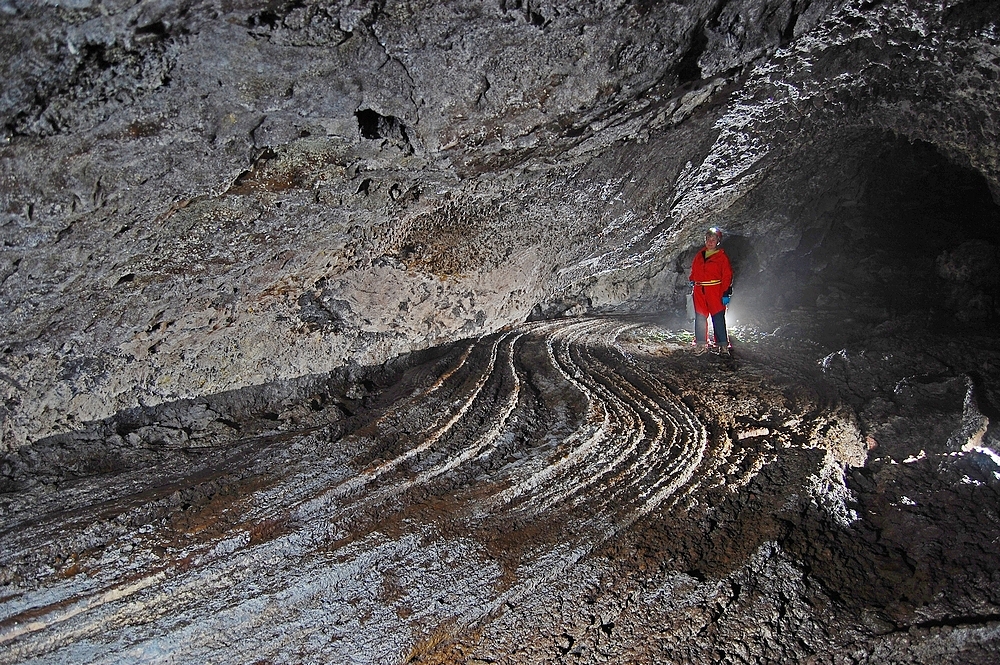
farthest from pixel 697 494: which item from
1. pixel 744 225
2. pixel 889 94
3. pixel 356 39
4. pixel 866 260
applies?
pixel 866 260

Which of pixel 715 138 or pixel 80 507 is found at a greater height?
pixel 715 138

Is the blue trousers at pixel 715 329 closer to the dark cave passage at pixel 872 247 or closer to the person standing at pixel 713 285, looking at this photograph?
the person standing at pixel 713 285

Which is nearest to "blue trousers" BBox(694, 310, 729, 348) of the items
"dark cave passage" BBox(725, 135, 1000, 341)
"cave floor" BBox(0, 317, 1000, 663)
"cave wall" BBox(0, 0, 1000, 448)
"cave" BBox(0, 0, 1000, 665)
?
"cave" BBox(0, 0, 1000, 665)

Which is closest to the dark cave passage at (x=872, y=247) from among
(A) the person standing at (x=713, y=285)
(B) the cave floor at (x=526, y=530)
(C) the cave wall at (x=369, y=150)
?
(C) the cave wall at (x=369, y=150)

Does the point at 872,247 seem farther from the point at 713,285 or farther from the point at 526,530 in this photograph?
the point at 526,530

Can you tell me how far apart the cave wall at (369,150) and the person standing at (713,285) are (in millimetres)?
323

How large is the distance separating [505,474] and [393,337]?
1.54 metres

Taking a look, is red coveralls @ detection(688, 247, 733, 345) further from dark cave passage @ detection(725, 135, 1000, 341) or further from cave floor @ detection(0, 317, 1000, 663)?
cave floor @ detection(0, 317, 1000, 663)

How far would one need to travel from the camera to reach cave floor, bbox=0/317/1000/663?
1953mm

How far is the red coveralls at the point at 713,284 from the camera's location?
4527mm

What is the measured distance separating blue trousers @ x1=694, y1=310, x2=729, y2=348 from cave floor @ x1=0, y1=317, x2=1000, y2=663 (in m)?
0.94

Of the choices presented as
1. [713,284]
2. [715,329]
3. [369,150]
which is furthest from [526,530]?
[713,284]

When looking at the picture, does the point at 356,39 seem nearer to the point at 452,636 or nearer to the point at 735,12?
the point at 735,12

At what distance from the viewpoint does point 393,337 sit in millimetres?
3941
